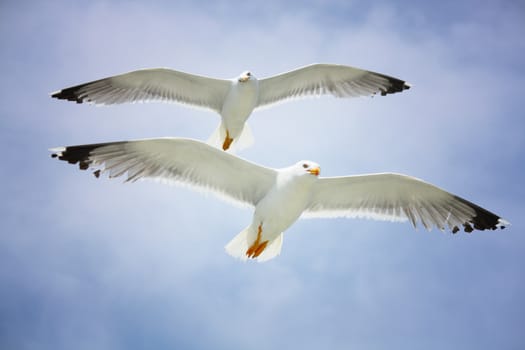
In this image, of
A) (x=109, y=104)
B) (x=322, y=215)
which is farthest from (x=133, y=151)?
(x=109, y=104)

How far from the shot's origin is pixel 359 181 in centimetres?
717

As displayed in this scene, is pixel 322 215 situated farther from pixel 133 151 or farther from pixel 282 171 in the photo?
pixel 133 151

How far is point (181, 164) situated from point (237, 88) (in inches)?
114

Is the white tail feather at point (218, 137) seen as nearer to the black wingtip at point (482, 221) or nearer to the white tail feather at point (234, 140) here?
the white tail feather at point (234, 140)

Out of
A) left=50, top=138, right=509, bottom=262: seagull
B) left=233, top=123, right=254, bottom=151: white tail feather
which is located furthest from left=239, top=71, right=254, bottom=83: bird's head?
left=50, top=138, right=509, bottom=262: seagull

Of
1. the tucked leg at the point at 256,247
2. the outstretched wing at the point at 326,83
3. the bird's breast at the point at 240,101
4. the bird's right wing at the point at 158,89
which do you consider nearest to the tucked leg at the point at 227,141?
the bird's breast at the point at 240,101

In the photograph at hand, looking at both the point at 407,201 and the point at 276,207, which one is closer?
the point at 276,207

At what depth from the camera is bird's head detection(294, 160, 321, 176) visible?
266 inches

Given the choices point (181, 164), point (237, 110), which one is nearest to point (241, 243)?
point (181, 164)

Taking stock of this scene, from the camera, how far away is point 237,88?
9.54 metres

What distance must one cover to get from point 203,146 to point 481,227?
313 centimetres

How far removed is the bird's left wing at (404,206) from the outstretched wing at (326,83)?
2.70 m

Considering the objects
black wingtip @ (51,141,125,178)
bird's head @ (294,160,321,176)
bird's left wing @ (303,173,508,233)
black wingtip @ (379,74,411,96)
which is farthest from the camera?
black wingtip @ (379,74,411,96)

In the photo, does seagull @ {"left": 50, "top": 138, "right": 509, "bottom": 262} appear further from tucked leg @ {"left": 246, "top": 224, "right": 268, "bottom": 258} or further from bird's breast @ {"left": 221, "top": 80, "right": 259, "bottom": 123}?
bird's breast @ {"left": 221, "top": 80, "right": 259, "bottom": 123}
